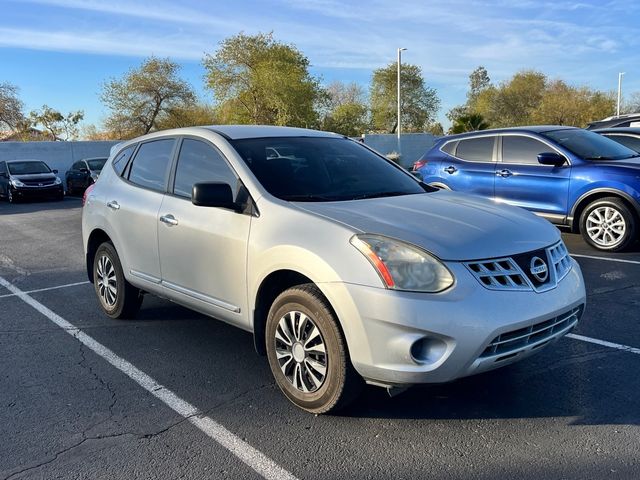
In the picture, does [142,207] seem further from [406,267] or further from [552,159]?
[552,159]

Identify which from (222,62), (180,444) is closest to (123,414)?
(180,444)

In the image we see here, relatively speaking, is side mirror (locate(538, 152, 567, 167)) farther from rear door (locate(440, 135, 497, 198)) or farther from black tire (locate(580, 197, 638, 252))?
rear door (locate(440, 135, 497, 198))

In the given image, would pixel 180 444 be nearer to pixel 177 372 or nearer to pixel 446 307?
pixel 177 372

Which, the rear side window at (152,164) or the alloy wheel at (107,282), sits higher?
the rear side window at (152,164)

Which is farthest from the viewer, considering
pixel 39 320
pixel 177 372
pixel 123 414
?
pixel 39 320

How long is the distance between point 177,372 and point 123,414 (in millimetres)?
705

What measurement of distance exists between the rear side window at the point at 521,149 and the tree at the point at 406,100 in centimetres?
5790

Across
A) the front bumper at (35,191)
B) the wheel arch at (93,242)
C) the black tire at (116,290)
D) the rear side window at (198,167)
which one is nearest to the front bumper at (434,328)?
the rear side window at (198,167)

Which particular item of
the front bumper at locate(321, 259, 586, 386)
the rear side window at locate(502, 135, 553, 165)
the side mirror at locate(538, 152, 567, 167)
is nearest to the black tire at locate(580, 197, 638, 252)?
the side mirror at locate(538, 152, 567, 167)

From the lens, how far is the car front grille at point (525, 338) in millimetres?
3133

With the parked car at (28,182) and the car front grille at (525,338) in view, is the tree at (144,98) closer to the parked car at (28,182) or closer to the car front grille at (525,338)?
the parked car at (28,182)

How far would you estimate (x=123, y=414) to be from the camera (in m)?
3.65

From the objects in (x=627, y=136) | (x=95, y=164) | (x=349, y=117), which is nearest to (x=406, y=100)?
(x=349, y=117)

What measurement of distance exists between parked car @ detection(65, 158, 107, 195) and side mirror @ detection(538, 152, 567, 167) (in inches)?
656
